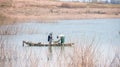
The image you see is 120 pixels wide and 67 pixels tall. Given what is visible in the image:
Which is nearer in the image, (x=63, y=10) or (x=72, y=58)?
(x=72, y=58)

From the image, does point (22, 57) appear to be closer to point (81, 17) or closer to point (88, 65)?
point (88, 65)

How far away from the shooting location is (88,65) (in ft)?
32.8

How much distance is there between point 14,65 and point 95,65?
2.53m

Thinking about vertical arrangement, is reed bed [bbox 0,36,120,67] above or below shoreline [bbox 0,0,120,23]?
above

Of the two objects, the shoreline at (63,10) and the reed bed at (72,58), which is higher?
the reed bed at (72,58)

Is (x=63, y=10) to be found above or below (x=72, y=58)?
below

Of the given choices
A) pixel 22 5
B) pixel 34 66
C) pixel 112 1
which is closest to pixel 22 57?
pixel 34 66

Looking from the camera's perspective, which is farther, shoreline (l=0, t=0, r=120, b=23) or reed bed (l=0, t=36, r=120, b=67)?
shoreline (l=0, t=0, r=120, b=23)

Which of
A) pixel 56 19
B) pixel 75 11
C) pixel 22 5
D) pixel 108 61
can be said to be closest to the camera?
pixel 108 61

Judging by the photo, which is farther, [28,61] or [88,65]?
[28,61]

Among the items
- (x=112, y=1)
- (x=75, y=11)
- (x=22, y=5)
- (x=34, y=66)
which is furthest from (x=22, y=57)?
(x=112, y=1)

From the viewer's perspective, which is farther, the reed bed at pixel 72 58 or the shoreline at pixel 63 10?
the shoreline at pixel 63 10

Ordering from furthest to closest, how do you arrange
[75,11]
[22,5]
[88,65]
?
[75,11] → [22,5] → [88,65]

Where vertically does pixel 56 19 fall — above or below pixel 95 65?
below
